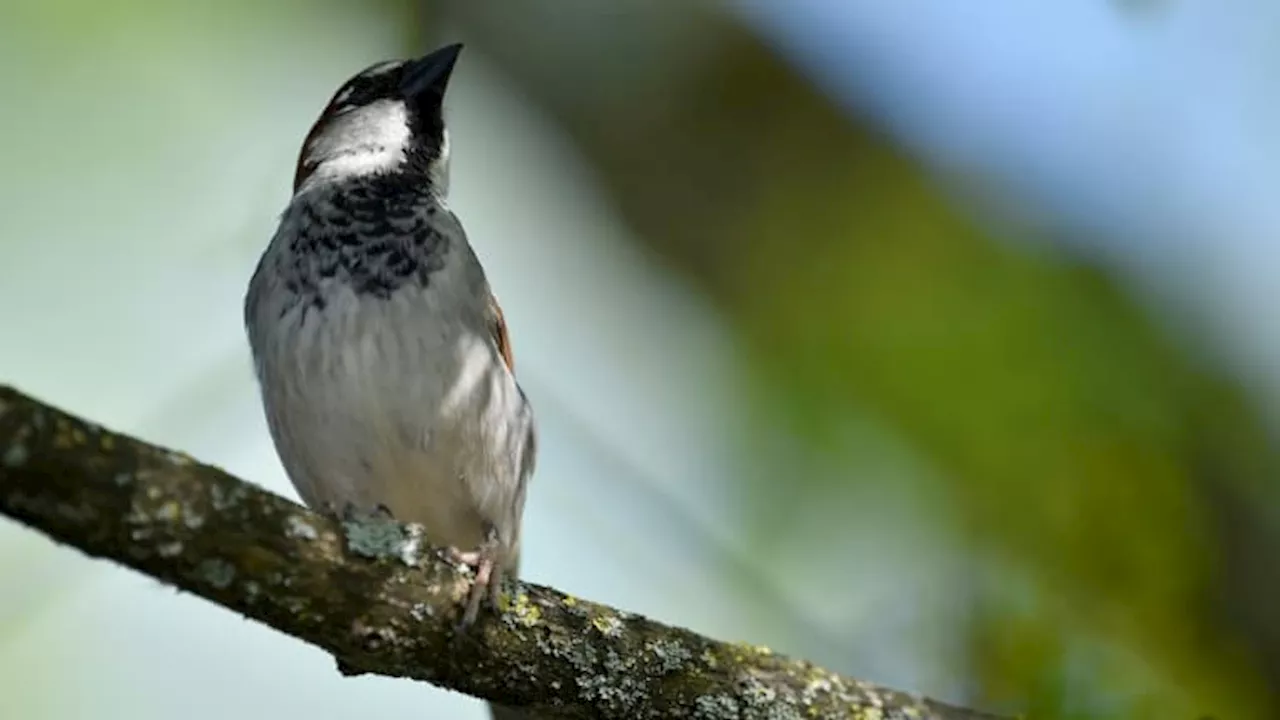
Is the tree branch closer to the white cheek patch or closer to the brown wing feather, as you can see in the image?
the brown wing feather

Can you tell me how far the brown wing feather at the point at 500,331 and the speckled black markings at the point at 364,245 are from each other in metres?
0.18

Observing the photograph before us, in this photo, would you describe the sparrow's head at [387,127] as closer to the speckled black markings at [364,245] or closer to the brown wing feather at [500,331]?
the speckled black markings at [364,245]

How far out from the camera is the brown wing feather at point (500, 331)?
3691mm

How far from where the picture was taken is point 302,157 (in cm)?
436

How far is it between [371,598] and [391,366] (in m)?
1.09

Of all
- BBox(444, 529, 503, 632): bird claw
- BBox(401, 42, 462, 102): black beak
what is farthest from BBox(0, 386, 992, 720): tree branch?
BBox(401, 42, 462, 102): black beak

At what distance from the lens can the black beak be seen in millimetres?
4145

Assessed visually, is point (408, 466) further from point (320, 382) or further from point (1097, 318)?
point (1097, 318)

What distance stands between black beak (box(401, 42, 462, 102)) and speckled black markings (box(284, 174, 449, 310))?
1.66ft

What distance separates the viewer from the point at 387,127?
427 cm

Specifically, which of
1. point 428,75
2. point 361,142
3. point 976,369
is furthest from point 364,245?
point 976,369

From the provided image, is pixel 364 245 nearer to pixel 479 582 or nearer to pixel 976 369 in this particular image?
pixel 479 582

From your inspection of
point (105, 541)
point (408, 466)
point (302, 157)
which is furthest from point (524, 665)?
point (302, 157)

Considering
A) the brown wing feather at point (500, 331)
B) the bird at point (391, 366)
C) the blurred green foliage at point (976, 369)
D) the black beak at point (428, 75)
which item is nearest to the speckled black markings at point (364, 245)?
the bird at point (391, 366)
